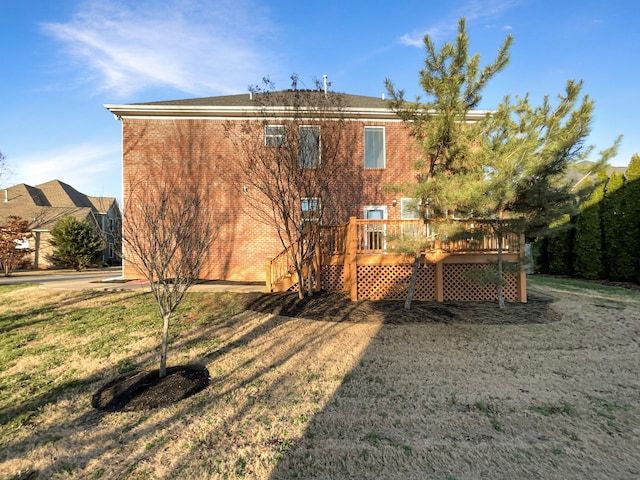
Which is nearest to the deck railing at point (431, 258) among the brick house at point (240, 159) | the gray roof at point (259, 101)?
the brick house at point (240, 159)

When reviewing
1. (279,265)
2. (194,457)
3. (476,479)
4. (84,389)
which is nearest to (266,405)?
(194,457)

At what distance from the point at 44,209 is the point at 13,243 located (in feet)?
24.0

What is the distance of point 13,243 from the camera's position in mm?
20781

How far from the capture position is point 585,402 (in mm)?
3557

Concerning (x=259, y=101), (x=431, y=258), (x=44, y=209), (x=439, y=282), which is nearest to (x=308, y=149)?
(x=259, y=101)

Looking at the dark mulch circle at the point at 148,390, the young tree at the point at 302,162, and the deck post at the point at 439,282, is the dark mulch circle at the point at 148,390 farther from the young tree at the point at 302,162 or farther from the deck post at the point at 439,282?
the deck post at the point at 439,282

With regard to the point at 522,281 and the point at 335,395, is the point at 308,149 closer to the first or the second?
the point at 335,395

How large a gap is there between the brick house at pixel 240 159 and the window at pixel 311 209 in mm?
2922

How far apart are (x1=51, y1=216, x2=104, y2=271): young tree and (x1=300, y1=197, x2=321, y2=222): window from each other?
18246mm

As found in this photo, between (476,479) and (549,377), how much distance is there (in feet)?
8.52

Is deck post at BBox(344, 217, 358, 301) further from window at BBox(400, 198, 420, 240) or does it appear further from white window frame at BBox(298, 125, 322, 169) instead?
white window frame at BBox(298, 125, 322, 169)

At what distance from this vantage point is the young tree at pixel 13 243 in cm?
1984

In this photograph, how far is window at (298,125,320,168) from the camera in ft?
26.5

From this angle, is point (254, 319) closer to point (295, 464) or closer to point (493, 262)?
point (295, 464)
